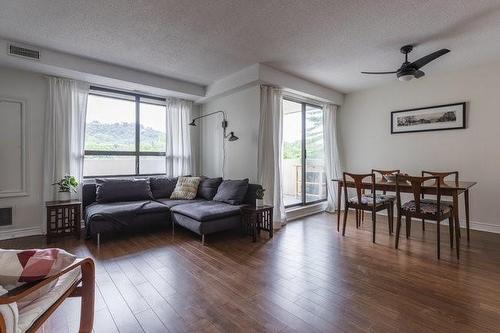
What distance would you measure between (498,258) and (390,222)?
115 cm

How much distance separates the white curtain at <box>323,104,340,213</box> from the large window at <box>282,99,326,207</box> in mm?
120

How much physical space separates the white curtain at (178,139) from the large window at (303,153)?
194 cm

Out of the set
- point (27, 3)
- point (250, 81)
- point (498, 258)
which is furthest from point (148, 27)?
point (498, 258)

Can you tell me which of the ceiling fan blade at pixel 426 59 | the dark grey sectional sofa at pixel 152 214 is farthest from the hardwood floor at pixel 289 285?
the ceiling fan blade at pixel 426 59

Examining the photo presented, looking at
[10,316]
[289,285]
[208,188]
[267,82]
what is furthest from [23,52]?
[289,285]

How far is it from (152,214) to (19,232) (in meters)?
1.82

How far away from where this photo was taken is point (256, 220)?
344cm

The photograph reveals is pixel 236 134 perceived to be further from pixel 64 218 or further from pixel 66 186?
pixel 64 218

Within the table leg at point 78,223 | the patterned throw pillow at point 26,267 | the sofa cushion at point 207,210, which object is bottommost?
the table leg at point 78,223

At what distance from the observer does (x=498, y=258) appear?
276 centimetres

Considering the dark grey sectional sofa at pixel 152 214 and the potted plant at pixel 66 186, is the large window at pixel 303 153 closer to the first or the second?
the dark grey sectional sofa at pixel 152 214

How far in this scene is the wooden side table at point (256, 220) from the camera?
3.41m

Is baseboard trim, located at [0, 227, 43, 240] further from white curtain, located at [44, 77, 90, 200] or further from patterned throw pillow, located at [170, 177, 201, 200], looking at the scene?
patterned throw pillow, located at [170, 177, 201, 200]

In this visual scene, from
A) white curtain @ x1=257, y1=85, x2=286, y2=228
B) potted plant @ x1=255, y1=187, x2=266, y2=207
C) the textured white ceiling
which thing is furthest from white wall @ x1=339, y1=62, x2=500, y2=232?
potted plant @ x1=255, y1=187, x2=266, y2=207
